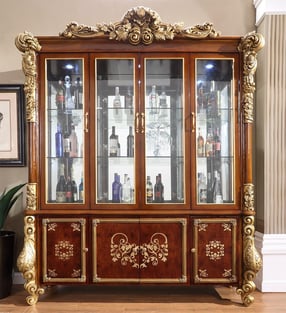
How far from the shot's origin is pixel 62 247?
2801 millimetres

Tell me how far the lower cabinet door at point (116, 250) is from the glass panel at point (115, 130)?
7.2 inches

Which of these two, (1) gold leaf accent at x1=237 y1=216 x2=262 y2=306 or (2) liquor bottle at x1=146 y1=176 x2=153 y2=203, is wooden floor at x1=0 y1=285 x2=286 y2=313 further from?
(2) liquor bottle at x1=146 y1=176 x2=153 y2=203

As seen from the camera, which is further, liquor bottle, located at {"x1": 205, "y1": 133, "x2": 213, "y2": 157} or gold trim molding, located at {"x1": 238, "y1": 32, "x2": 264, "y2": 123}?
liquor bottle, located at {"x1": 205, "y1": 133, "x2": 213, "y2": 157}

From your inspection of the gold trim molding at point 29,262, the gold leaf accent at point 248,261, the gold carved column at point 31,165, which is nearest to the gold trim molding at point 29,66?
the gold carved column at point 31,165

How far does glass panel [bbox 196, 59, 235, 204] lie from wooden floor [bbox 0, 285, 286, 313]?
78 centimetres

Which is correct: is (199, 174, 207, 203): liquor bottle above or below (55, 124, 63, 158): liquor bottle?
below

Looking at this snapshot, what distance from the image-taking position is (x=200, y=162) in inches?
113

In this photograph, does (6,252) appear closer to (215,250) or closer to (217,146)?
(215,250)

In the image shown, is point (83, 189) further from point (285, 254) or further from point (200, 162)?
point (285, 254)

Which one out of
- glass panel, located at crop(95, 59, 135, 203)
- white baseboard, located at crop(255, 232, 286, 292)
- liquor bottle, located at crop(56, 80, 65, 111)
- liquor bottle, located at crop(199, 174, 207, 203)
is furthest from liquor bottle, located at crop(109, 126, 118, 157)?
white baseboard, located at crop(255, 232, 286, 292)

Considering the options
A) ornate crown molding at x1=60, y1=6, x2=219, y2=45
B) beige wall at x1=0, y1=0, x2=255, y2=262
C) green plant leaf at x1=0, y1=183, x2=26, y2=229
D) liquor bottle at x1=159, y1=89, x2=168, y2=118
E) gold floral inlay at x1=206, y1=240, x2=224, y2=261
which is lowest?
gold floral inlay at x1=206, y1=240, x2=224, y2=261

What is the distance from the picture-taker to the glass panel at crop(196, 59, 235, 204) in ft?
9.41

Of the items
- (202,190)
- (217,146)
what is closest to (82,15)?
(217,146)

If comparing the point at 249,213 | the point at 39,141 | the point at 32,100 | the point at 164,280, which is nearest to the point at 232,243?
the point at 249,213
